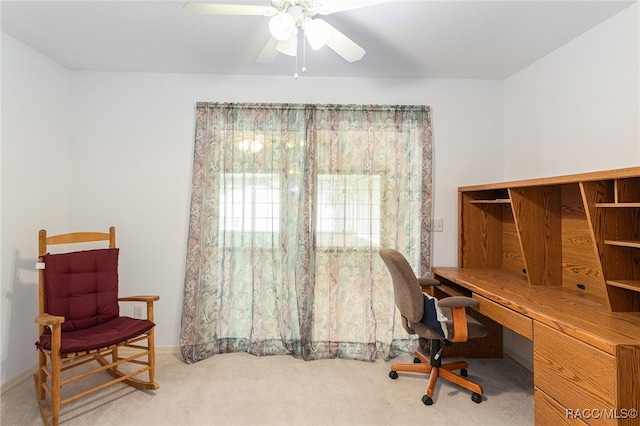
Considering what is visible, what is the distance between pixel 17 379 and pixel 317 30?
10.6ft

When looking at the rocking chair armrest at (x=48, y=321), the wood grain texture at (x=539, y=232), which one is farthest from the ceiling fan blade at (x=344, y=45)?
the rocking chair armrest at (x=48, y=321)

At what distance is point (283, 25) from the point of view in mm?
1619

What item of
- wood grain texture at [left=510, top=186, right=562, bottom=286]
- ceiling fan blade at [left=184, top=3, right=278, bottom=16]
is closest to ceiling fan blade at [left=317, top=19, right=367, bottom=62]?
ceiling fan blade at [left=184, top=3, right=278, bottom=16]

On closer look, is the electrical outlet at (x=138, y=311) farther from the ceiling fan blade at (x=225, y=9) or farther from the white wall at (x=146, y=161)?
the ceiling fan blade at (x=225, y=9)

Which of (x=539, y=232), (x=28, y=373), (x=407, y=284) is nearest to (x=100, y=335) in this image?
(x=28, y=373)

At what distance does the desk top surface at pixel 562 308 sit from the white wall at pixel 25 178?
3341 millimetres

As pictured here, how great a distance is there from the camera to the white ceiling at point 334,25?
206 cm

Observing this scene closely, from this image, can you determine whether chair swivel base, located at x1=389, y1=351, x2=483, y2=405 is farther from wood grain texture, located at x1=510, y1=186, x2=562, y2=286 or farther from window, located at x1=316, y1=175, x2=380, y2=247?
window, located at x1=316, y1=175, x2=380, y2=247

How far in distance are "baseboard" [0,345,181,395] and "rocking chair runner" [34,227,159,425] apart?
25cm

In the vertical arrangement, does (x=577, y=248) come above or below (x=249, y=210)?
below

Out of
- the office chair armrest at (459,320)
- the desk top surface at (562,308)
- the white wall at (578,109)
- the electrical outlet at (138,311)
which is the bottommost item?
the electrical outlet at (138,311)

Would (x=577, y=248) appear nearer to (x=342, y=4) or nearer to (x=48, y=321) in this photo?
(x=342, y=4)

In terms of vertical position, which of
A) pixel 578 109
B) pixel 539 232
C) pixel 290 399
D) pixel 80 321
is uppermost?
pixel 578 109

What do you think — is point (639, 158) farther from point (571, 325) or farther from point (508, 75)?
point (508, 75)
